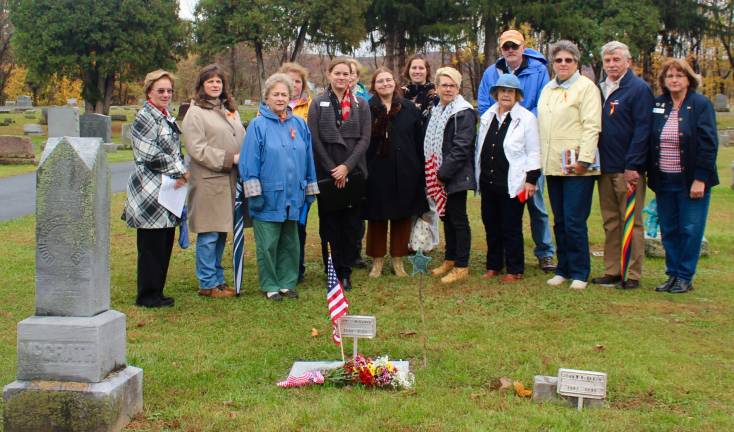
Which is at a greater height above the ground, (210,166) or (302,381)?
(210,166)

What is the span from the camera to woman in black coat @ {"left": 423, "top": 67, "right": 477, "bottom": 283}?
7.78 meters

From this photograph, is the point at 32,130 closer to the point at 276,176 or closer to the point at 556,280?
the point at 276,176

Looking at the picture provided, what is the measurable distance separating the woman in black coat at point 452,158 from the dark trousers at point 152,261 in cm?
265

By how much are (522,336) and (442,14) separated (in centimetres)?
3874

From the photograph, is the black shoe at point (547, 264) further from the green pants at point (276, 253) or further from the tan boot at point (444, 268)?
the green pants at point (276, 253)

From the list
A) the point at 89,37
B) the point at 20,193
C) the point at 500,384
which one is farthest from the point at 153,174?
the point at 89,37

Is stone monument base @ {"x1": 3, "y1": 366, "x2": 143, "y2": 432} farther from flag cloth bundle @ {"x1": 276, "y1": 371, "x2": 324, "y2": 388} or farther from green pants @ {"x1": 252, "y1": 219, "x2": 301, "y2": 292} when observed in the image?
green pants @ {"x1": 252, "y1": 219, "x2": 301, "y2": 292}

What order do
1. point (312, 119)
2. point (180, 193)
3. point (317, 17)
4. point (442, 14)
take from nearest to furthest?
point (180, 193)
point (312, 119)
point (442, 14)
point (317, 17)

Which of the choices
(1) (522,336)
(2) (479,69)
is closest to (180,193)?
(1) (522,336)

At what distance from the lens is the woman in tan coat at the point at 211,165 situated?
710 cm

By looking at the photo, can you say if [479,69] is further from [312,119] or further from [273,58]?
[312,119]

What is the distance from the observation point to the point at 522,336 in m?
5.96

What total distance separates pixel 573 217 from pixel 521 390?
3.11 metres

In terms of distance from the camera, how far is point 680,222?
7.30 metres
